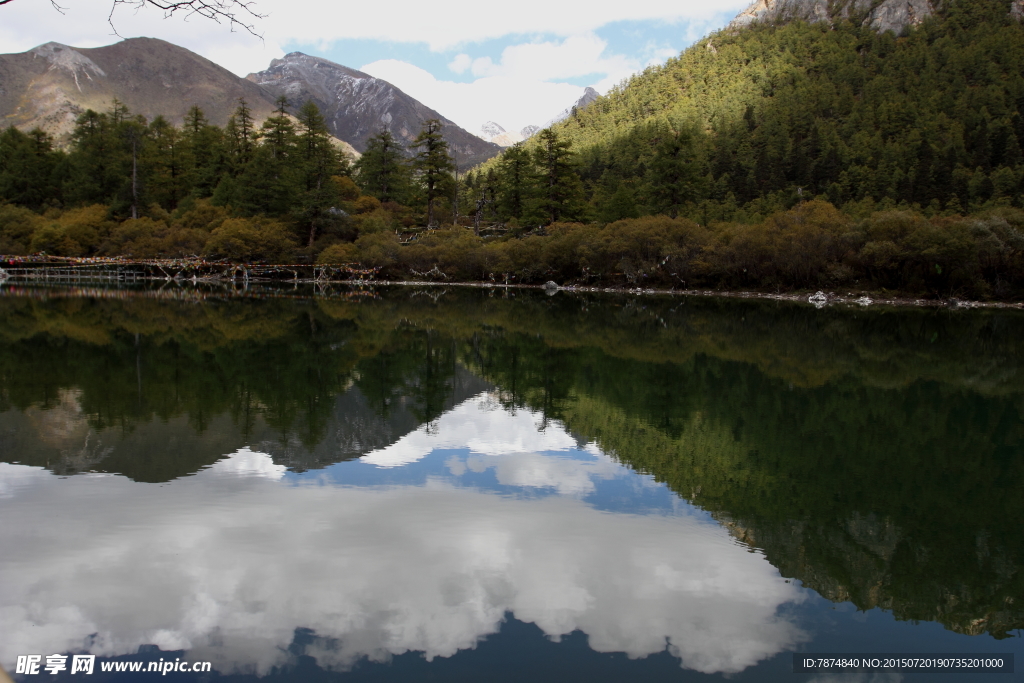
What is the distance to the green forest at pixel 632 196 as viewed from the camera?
45531mm

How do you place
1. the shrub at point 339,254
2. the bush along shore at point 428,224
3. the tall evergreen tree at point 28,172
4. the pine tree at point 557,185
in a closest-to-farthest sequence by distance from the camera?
the bush along shore at point 428,224 < the shrub at point 339,254 < the pine tree at point 557,185 < the tall evergreen tree at point 28,172

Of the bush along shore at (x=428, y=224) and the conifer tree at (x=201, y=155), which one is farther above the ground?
the conifer tree at (x=201, y=155)

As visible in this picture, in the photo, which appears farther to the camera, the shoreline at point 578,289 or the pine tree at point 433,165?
the pine tree at point 433,165

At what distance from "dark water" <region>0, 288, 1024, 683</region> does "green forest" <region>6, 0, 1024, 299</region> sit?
1308 inches

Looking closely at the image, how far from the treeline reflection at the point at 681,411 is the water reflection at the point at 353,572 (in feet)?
2.74

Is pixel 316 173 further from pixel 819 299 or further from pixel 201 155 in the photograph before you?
pixel 819 299

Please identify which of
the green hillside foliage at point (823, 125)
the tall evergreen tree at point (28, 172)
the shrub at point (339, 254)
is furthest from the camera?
the tall evergreen tree at point (28, 172)

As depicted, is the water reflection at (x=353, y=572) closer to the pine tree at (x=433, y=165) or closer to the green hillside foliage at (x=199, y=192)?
the green hillside foliage at (x=199, y=192)

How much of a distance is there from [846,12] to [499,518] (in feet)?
475

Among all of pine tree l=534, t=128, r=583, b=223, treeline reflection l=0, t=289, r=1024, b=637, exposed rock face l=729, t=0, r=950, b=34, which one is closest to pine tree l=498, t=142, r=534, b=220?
pine tree l=534, t=128, r=583, b=223

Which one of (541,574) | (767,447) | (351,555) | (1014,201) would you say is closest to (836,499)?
(767,447)

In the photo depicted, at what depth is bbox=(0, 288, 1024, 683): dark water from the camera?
15.6 feet

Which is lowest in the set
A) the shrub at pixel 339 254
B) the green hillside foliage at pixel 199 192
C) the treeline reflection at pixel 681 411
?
the treeline reflection at pixel 681 411

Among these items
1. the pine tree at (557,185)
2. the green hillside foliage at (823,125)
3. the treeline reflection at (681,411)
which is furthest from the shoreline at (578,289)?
the treeline reflection at (681,411)
